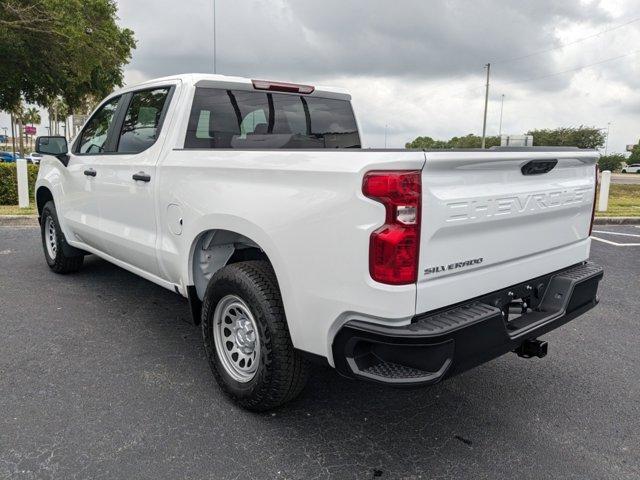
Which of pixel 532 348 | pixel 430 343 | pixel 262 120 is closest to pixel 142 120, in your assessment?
pixel 262 120

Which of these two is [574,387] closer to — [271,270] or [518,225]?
[518,225]

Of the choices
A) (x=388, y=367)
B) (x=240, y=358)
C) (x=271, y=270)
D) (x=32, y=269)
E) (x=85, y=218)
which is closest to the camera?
(x=388, y=367)

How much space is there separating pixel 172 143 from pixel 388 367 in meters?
2.11

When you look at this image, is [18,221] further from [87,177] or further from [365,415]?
[365,415]

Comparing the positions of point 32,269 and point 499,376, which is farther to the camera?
point 32,269

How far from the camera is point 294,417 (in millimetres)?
2986

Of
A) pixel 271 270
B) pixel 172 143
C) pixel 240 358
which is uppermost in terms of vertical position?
pixel 172 143

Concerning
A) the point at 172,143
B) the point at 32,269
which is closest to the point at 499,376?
the point at 172,143

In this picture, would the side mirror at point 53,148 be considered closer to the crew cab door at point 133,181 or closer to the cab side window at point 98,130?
the cab side window at point 98,130

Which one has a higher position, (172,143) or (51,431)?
(172,143)

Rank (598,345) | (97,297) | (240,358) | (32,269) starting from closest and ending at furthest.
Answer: (240,358) < (598,345) < (97,297) < (32,269)

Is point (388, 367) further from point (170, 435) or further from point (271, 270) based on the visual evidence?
point (170, 435)

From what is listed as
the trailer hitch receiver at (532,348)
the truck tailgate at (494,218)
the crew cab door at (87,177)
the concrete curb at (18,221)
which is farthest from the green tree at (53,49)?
the trailer hitch receiver at (532,348)

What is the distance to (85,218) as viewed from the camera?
475 centimetres
